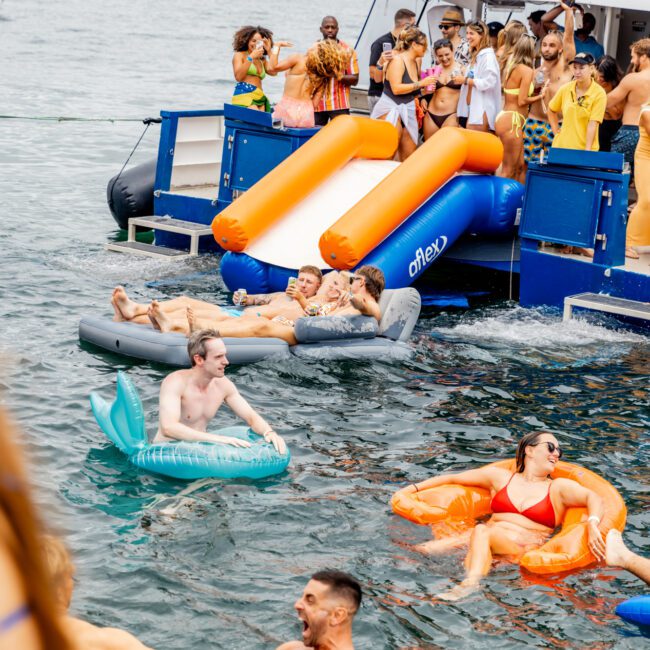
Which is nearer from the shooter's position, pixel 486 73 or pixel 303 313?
pixel 303 313

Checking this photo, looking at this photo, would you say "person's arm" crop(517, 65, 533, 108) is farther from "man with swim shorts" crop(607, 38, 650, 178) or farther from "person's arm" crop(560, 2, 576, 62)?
"man with swim shorts" crop(607, 38, 650, 178)

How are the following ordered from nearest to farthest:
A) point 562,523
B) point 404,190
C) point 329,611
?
point 329,611 → point 562,523 → point 404,190

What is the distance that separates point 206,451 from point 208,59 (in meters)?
38.3

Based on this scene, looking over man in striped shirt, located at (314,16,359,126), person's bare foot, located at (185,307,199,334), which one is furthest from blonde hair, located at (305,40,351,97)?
person's bare foot, located at (185,307,199,334)

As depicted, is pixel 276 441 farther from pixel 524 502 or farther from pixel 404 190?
pixel 404 190

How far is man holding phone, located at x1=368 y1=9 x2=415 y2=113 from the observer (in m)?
11.6

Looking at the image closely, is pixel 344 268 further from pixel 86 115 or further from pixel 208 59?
pixel 208 59

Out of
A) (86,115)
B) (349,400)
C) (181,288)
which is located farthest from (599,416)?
(86,115)

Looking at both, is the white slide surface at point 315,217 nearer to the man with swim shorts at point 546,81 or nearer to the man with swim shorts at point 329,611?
the man with swim shorts at point 546,81

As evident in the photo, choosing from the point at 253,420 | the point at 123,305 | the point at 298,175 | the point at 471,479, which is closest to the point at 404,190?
the point at 298,175

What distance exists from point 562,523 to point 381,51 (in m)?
7.84

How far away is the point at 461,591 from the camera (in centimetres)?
500

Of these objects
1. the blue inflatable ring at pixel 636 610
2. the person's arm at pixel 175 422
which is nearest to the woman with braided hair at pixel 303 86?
the person's arm at pixel 175 422

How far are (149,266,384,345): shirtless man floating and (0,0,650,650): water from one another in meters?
0.37
